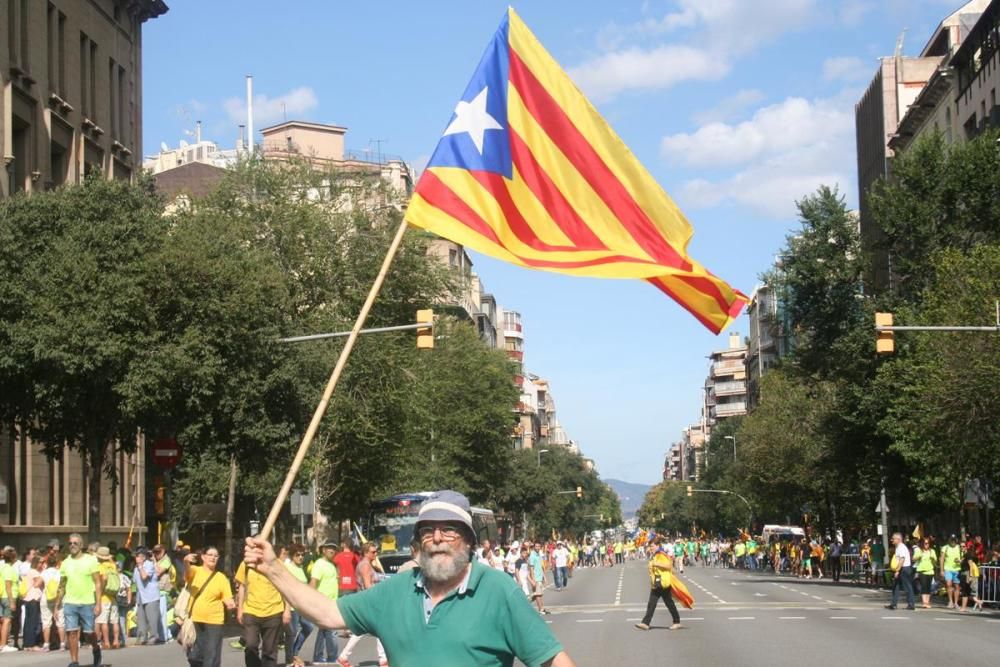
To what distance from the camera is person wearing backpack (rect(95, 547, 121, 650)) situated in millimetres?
24214

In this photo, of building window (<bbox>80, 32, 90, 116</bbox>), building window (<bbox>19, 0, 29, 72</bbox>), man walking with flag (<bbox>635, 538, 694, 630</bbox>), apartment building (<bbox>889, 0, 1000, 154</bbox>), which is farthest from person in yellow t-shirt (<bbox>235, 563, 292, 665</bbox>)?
apartment building (<bbox>889, 0, 1000, 154</bbox>)

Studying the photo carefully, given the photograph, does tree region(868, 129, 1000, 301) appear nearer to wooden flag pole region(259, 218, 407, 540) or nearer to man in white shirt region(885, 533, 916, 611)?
man in white shirt region(885, 533, 916, 611)

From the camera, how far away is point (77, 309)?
31.8 m

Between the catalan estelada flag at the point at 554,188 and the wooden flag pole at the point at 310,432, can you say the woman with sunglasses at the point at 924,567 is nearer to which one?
the catalan estelada flag at the point at 554,188

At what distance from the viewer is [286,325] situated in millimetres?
41250

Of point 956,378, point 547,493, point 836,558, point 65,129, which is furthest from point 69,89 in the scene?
point 547,493

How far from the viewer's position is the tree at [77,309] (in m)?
31.4

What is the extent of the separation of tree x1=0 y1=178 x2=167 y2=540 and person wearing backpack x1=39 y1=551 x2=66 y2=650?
524 cm

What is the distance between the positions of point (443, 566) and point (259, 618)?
41.3 feet

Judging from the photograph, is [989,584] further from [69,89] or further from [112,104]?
[112,104]

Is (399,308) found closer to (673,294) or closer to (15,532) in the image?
(15,532)

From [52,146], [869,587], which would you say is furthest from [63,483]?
[869,587]

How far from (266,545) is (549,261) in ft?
19.9

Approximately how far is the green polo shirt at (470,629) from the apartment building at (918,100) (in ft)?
157
